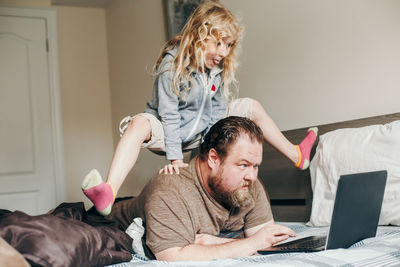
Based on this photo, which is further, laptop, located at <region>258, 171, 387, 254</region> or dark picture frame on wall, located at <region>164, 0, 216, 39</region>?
dark picture frame on wall, located at <region>164, 0, 216, 39</region>

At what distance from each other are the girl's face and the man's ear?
0.55m

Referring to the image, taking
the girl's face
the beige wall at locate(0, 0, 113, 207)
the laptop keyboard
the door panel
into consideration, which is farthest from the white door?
the laptop keyboard

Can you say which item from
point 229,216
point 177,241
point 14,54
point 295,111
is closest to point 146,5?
point 14,54

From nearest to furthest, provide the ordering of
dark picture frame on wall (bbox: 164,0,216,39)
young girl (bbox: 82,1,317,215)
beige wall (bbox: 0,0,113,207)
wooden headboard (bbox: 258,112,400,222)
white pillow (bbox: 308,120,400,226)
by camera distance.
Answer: white pillow (bbox: 308,120,400,226)
young girl (bbox: 82,1,317,215)
wooden headboard (bbox: 258,112,400,222)
dark picture frame on wall (bbox: 164,0,216,39)
beige wall (bbox: 0,0,113,207)

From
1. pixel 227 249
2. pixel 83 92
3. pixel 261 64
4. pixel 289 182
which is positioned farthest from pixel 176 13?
pixel 227 249

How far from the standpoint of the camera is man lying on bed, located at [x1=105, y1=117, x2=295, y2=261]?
1425 millimetres

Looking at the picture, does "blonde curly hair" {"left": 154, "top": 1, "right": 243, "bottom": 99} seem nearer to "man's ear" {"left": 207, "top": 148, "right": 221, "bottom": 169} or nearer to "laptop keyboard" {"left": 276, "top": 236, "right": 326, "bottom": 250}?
"man's ear" {"left": 207, "top": 148, "right": 221, "bottom": 169}

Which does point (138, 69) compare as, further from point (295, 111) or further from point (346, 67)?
point (346, 67)

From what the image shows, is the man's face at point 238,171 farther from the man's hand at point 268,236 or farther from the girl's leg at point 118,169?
the girl's leg at point 118,169

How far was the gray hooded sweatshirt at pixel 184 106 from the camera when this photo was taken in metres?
1.99

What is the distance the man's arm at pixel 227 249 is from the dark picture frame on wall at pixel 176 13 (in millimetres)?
2229

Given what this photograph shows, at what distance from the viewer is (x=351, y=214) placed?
137cm

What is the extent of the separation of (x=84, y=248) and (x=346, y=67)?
1.52 metres

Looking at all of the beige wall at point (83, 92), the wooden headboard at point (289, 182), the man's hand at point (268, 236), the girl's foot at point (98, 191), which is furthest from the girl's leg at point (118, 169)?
the beige wall at point (83, 92)
